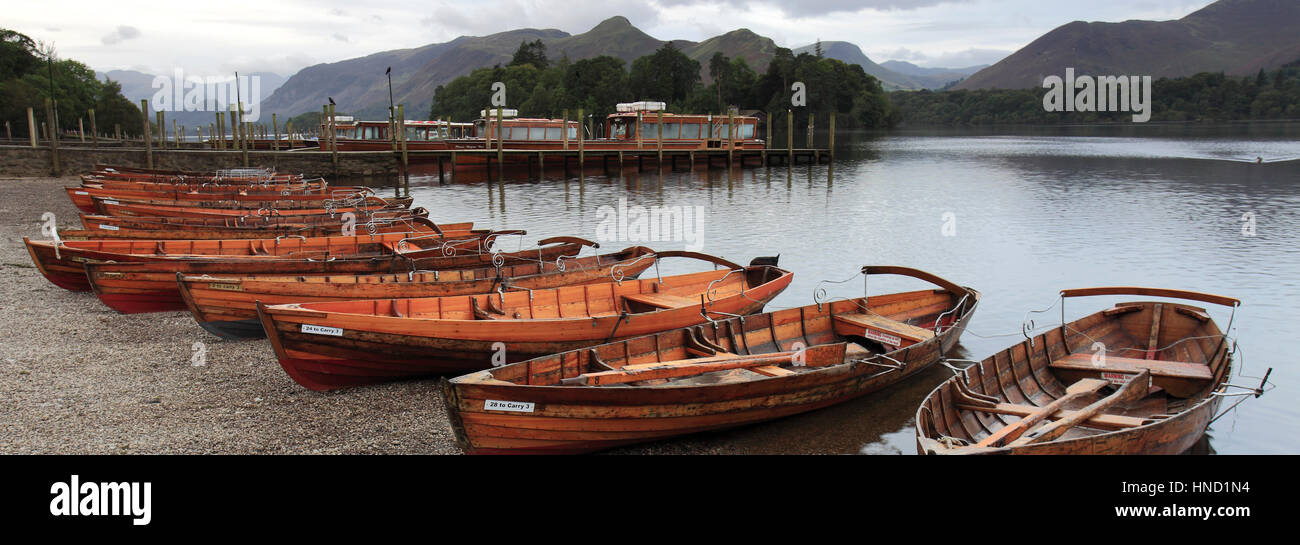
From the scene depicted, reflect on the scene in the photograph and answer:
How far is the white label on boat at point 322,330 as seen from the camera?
330 inches

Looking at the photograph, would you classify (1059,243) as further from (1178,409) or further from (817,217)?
(1178,409)

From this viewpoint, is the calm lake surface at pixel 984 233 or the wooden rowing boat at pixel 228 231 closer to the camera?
the calm lake surface at pixel 984 233

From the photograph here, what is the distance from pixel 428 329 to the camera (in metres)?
8.70

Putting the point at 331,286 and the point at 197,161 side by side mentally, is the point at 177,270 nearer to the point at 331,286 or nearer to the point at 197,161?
the point at 331,286

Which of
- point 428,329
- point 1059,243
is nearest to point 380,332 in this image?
point 428,329

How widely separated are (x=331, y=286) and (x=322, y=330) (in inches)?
82.5

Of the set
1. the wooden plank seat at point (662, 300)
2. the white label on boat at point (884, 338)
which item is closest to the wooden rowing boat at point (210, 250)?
the wooden plank seat at point (662, 300)

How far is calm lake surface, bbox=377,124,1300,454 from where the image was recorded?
32.1 feet

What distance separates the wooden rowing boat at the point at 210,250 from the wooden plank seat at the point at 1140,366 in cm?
994

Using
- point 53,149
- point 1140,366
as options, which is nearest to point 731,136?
point 53,149

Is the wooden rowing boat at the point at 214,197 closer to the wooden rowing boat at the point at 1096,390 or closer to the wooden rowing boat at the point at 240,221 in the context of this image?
the wooden rowing boat at the point at 240,221

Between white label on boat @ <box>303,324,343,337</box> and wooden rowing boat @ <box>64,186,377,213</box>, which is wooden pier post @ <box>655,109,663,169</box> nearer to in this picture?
wooden rowing boat @ <box>64,186,377,213</box>

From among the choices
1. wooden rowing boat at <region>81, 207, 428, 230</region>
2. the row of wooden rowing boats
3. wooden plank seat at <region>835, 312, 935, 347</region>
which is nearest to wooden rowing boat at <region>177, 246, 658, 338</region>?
the row of wooden rowing boats

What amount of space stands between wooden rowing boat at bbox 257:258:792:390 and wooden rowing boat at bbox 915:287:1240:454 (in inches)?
154
